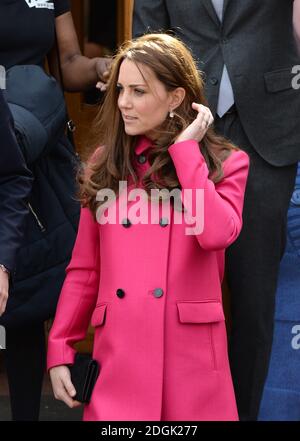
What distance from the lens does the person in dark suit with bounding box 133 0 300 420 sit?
3.94 m

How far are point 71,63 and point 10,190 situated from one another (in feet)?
3.24

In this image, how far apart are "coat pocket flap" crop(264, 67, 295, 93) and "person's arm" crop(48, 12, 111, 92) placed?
0.61 metres

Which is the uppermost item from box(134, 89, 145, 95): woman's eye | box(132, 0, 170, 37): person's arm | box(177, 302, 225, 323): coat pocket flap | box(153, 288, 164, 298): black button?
box(132, 0, 170, 37): person's arm

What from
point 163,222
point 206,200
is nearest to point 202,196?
point 206,200

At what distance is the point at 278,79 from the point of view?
3.95m

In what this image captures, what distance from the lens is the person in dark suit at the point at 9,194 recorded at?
327 cm

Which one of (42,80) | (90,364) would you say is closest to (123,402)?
(90,364)

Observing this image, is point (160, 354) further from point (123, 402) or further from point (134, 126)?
point (134, 126)

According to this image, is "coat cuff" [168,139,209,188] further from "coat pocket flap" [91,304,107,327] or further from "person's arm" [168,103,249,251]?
"coat pocket flap" [91,304,107,327]

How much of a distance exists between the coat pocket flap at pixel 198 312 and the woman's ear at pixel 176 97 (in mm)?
597

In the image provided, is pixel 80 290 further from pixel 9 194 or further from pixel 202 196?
pixel 202 196

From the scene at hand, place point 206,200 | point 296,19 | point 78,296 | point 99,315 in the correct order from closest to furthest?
1. point 206,200
2. point 99,315
3. point 78,296
4. point 296,19

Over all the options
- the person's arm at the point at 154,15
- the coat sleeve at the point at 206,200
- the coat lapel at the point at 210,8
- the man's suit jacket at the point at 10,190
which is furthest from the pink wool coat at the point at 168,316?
the person's arm at the point at 154,15

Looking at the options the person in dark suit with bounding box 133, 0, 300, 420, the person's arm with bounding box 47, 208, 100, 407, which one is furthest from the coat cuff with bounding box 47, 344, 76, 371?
the person in dark suit with bounding box 133, 0, 300, 420
